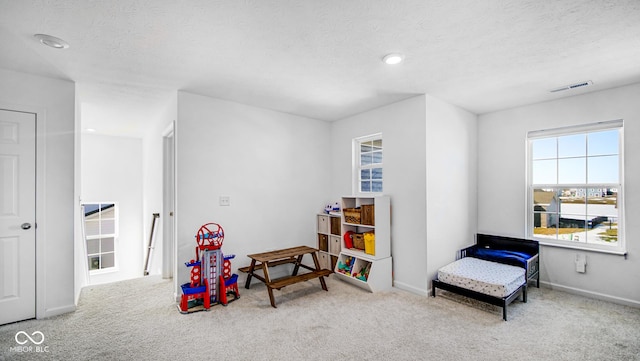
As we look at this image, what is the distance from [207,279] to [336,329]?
1.49 m

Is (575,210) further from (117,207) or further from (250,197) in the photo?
(117,207)

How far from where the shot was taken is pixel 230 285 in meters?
3.23

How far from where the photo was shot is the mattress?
2.92m

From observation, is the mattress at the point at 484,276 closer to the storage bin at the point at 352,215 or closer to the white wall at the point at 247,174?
the storage bin at the point at 352,215

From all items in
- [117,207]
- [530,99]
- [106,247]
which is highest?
[530,99]

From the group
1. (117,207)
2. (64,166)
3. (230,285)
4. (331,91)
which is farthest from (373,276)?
(117,207)

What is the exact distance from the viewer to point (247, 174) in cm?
393

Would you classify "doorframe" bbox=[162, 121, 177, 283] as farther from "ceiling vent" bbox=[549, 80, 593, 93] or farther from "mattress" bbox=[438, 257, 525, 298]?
"ceiling vent" bbox=[549, 80, 593, 93]

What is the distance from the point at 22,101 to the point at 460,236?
17.6 ft

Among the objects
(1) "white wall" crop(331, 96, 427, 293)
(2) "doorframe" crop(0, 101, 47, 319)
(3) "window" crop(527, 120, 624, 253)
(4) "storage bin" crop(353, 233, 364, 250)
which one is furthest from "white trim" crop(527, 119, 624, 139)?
(2) "doorframe" crop(0, 101, 47, 319)

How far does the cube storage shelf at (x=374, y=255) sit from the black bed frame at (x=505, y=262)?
2.04 ft

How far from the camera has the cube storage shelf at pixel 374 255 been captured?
3.62m

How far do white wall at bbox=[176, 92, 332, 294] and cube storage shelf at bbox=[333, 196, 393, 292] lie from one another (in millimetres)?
968

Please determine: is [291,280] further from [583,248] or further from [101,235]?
[101,235]
